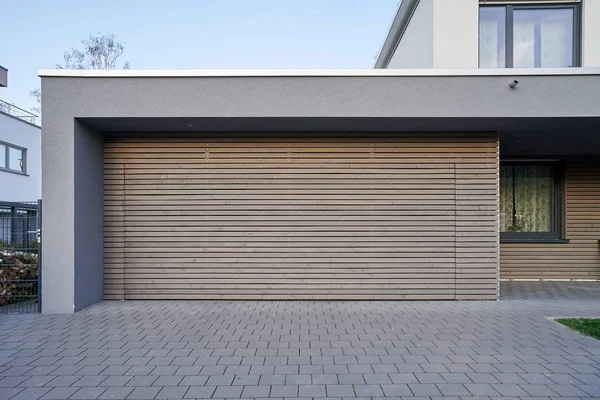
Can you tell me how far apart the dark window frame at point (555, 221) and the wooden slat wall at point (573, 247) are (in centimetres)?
11

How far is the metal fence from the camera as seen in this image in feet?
22.8

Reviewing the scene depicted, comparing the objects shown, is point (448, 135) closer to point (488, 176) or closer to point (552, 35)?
point (488, 176)

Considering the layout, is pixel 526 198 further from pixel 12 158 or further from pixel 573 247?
pixel 12 158

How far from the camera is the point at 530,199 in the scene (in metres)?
10.5

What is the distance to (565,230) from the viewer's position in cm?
1010

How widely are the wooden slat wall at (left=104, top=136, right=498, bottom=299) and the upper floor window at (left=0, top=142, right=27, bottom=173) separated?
13.5 meters

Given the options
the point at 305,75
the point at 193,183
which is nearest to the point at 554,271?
the point at 305,75

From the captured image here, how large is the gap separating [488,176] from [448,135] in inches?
42.1

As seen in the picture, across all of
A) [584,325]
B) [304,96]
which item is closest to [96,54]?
[304,96]

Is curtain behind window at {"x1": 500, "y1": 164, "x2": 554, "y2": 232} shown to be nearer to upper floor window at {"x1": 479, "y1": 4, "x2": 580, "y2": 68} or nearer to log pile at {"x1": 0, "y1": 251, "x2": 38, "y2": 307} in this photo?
upper floor window at {"x1": 479, "y1": 4, "x2": 580, "y2": 68}

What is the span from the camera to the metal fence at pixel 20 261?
694cm

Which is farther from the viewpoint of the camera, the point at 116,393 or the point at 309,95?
the point at 309,95

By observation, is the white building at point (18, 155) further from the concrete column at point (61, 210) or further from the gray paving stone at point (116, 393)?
the gray paving stone at point (116, 393)

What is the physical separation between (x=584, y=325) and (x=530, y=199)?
5334mm
